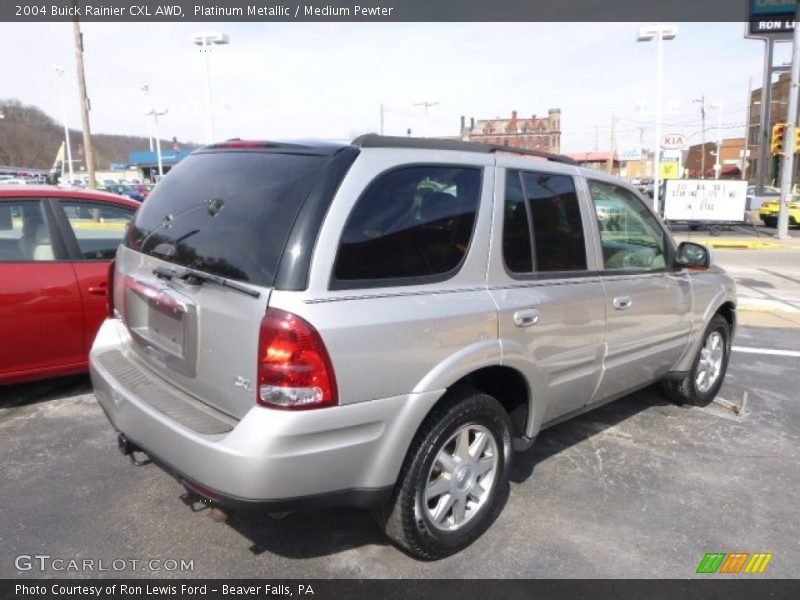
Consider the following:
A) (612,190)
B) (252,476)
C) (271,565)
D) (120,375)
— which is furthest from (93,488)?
(612,190)

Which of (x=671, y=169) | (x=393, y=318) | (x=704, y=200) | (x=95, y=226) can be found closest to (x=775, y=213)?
(x=671, y=169)

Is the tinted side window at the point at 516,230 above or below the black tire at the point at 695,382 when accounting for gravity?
above

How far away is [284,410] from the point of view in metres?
2.22

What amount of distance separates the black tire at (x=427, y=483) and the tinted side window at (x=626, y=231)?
129 centimetres

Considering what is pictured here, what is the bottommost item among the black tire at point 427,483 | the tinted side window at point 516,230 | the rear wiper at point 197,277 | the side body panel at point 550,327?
the black tire at point 427,483

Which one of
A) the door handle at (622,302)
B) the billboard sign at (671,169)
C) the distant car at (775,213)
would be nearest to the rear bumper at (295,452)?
the door handle at (622,302)

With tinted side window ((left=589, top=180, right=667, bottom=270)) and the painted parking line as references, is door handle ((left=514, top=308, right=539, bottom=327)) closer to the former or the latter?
tinted side window ((left=589, top=180, right=667, bottom=270))

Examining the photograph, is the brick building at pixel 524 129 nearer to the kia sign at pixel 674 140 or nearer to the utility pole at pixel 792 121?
the kia sign at pixel 674 140

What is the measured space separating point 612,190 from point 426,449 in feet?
7.00

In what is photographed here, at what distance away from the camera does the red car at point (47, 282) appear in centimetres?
414

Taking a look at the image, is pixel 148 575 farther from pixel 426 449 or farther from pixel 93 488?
pixel 426 449

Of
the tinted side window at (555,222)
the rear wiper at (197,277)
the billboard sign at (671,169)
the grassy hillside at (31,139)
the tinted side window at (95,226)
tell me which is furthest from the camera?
the grassy hillside at (31,139)

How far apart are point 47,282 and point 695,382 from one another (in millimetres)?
4669
